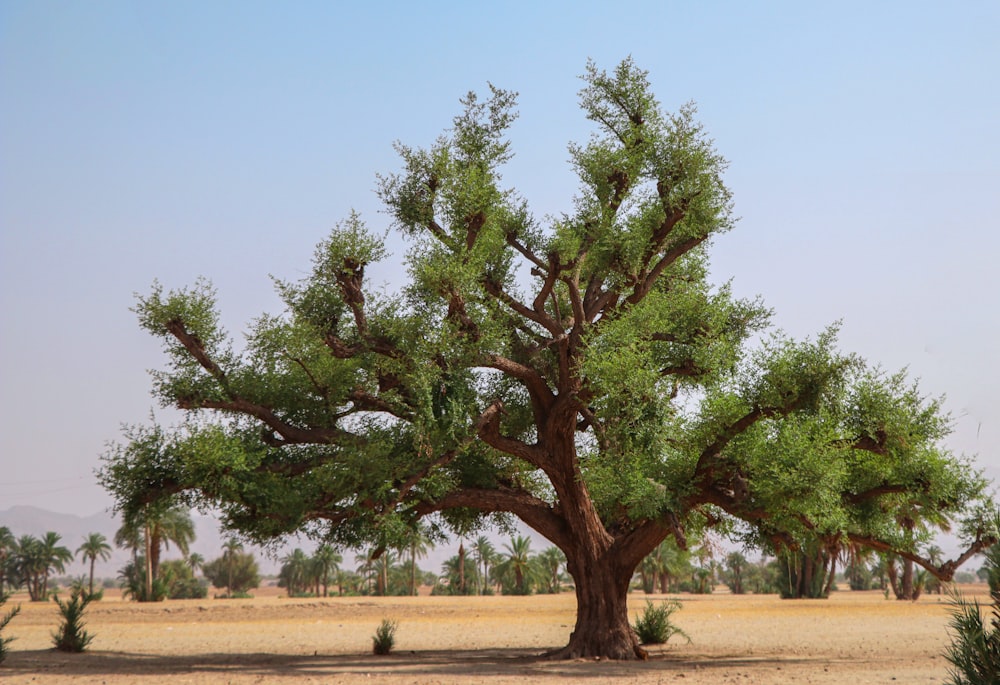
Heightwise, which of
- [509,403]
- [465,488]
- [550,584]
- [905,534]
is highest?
[509,403]

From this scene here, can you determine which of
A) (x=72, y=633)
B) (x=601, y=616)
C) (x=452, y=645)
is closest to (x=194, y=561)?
(x=452, y=645)

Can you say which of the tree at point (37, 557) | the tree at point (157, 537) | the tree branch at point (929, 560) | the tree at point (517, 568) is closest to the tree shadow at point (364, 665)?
the tree branch at point (929, 560)

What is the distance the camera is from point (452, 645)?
101ft

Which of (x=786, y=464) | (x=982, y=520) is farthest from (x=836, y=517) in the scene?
(x=982, y=520)

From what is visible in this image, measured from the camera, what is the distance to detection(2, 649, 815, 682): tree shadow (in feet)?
69.9

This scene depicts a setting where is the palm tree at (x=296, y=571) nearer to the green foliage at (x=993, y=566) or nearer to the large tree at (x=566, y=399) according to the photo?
the large tree at (x=566, y=399)

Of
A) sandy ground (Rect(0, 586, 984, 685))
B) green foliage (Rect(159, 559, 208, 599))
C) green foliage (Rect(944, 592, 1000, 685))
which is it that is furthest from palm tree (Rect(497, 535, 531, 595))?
green foliage (Rect(944, 592, 1000, 685))

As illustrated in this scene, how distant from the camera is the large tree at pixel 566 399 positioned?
22.0 meters

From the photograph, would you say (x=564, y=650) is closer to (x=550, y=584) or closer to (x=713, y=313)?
(x=713, y=313)

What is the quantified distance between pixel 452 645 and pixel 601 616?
7.66 meters

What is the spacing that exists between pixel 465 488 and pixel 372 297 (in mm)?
5918

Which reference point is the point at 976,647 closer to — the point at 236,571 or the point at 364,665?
the point at 364,665

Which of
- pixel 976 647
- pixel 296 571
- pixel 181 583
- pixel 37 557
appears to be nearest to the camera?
Result: pixel 976 647

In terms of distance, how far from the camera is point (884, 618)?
43.8 meters
